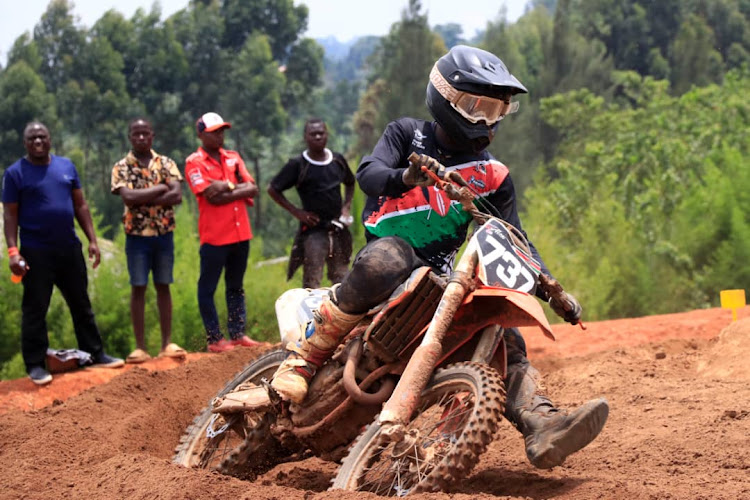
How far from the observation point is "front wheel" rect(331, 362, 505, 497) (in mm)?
3988

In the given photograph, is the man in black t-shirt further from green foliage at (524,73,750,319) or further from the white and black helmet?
green foliage at (524,73,750,319)

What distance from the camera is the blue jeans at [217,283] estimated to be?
9398 mm

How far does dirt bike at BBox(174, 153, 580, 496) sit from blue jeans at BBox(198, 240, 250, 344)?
4428 mm

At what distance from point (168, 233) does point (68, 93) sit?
24.7 m

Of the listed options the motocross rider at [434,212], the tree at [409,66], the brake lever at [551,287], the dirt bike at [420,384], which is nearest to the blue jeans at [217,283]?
the dirt bike at [420,384]

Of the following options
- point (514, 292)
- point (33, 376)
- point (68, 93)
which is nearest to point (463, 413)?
point (514, 292)

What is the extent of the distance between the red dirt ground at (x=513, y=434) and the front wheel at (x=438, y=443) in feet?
0.50

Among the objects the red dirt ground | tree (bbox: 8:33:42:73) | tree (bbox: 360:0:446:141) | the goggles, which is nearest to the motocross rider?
the goggles

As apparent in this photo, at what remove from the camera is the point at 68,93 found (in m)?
32.0

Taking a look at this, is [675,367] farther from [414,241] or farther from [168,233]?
[168,233]

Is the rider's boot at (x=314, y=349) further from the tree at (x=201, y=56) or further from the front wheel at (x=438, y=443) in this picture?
the tree at (x=201, y=56)

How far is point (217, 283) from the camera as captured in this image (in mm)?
9539

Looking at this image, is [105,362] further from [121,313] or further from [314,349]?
[314,349]

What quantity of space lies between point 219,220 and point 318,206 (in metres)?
0.97
